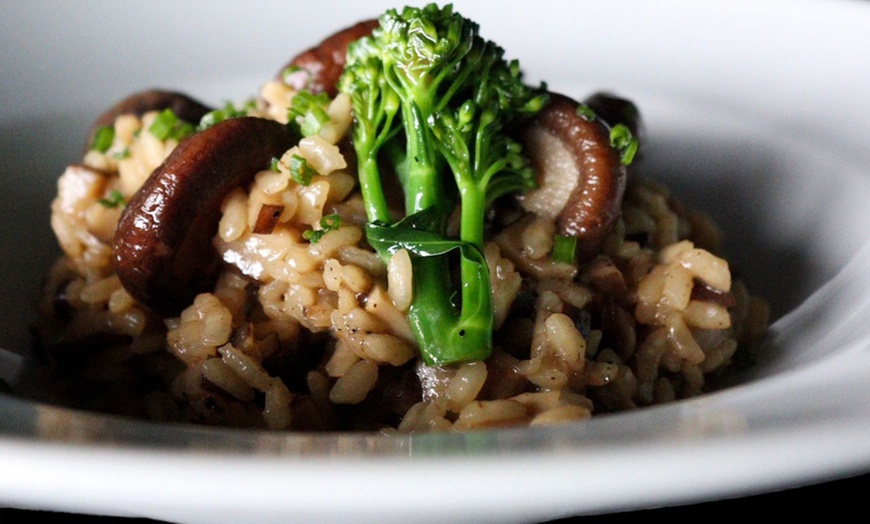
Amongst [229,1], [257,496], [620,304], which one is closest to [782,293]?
[620,304]

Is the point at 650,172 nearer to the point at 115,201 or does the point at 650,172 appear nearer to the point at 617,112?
the point at 617,112

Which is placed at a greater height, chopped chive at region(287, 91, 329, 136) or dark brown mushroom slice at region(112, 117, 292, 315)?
chopped chive at region(287, 91, 329, 136)

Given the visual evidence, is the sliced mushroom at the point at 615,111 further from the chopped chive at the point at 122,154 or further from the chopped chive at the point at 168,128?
the chopped chive at the point at 122,154

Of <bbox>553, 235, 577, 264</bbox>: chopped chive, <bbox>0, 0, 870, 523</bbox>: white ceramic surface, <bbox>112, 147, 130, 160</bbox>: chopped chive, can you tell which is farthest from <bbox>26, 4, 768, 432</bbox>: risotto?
<bbox>0, 0, 870, 523</bbox>: white ceramic surface

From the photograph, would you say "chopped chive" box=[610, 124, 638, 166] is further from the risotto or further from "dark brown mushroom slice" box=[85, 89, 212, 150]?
"dark brown mushroom slice" box=[85, 89, 212, 150]

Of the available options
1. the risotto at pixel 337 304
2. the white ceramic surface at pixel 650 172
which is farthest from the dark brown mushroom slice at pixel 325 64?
the white ceramic surface at pixel 650 172

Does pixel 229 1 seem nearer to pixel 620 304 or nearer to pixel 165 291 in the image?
pixel 165 291
